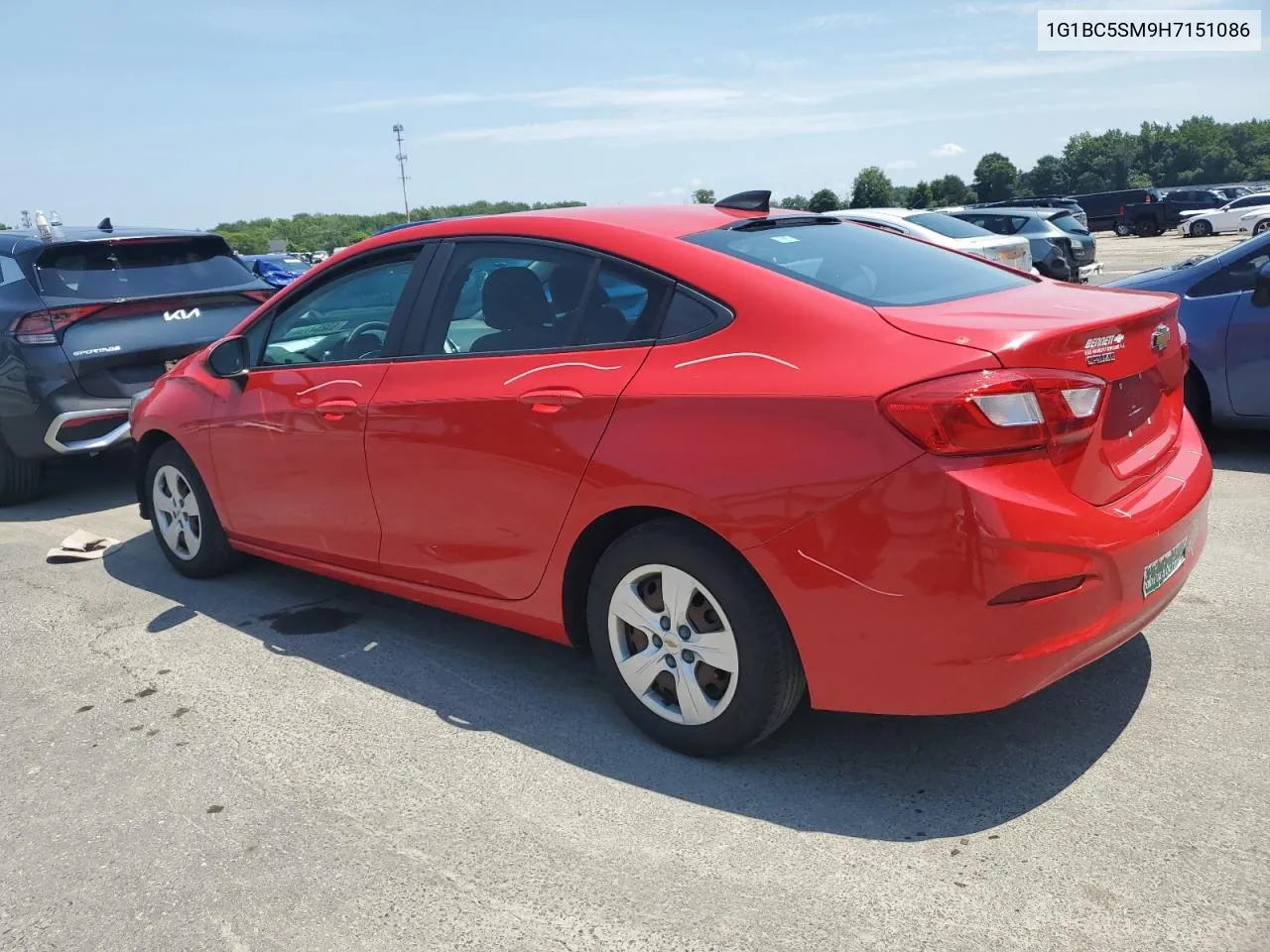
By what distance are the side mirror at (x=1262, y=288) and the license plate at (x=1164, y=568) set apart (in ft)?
11.4

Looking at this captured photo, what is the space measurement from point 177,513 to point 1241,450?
612cm

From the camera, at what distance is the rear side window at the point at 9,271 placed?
6.94 meters

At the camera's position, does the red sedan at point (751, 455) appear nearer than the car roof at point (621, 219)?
Yes

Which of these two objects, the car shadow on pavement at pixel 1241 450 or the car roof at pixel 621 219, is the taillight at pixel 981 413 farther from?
the car shadow on pavement at pixel 1241 450

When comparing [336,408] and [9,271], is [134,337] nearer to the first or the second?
[9,271]

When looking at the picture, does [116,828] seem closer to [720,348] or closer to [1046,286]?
[720,348]

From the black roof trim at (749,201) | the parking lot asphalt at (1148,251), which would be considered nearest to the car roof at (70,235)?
the black roof trim at (749,201)

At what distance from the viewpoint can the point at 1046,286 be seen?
363cm

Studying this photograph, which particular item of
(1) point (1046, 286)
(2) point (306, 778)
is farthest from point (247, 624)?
(1) point (1046, 286)

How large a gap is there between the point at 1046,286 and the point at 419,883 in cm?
267

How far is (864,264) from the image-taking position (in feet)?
11.6

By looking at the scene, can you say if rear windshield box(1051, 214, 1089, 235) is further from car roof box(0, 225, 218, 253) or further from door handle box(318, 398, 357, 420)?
door handle box(318, 398, 357, 420)

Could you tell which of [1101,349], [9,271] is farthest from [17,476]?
[1101,349]

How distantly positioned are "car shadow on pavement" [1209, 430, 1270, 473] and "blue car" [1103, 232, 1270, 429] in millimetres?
215
